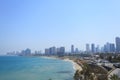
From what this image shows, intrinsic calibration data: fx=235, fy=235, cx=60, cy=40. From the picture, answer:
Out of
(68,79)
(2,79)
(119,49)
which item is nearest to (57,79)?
(68,79)

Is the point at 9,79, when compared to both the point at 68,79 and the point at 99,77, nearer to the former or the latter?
the point at 68,79

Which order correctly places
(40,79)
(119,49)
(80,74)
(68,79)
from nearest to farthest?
1. (80,74)
2. (68,79)
3. (40,79)
4. (119,49)

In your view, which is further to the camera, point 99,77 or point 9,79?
point 9,79

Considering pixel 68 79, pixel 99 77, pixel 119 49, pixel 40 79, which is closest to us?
pixel 99 77

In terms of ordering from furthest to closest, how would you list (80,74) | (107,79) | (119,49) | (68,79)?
(119,49) → (68,79) → (80,74) → (107,79)

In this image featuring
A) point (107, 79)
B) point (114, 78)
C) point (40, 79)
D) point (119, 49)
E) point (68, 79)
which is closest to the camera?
point (114, 78)

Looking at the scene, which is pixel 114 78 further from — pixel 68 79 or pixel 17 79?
pixel 17 79

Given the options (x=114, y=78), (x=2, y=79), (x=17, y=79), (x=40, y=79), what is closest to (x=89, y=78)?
(x=114, y=78)

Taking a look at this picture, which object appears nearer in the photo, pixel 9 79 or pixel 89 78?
pixel 89 78

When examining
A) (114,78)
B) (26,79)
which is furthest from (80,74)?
(26,79)
